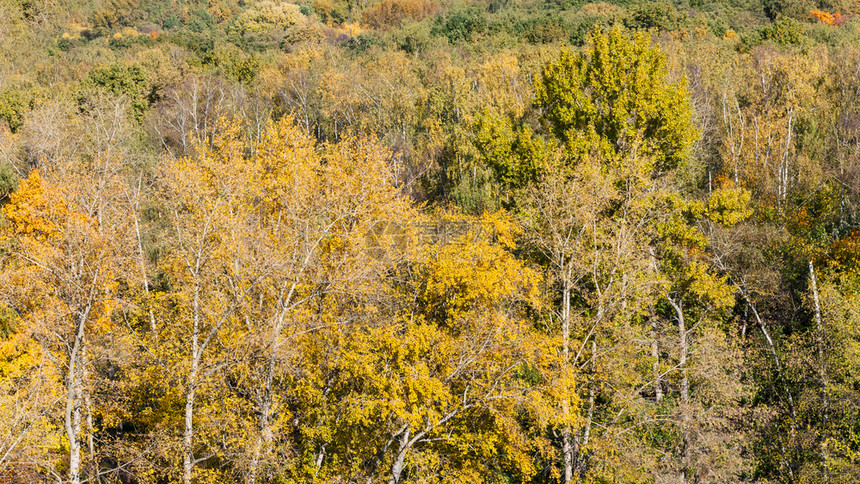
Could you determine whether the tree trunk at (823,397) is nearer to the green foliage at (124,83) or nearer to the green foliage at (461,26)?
the green foliage at (124,83)

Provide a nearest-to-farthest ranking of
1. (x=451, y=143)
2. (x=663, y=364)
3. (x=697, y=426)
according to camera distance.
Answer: (x=697, y=426) < (x=663, y=364) < (x=451, y=143)

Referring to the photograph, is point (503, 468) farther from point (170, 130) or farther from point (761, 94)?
point (170, 130)

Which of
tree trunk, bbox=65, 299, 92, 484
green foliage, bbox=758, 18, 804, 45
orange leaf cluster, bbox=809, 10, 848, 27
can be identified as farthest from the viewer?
orange leaf cluster, bbox=809, 10, 848, 27

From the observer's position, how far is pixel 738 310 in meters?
29.5

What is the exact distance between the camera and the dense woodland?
1595cm

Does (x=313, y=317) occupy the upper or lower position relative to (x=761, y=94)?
lower

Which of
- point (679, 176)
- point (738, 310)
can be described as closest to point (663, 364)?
point (738, 310)

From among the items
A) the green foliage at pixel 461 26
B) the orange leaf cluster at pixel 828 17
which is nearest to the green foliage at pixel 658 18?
the orange leaf cluster at pixel 828 17

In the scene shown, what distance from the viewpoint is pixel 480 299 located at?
19219 mm

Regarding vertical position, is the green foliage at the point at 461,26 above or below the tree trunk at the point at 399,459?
above

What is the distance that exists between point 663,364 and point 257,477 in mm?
14472

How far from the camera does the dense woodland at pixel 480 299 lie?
15953mm

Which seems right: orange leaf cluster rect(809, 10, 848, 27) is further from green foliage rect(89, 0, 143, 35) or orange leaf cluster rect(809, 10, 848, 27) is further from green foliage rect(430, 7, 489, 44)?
green foliage rect(89, 0, 143, 35)

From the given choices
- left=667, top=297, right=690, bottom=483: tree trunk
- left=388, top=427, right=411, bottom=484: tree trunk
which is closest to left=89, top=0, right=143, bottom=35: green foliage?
left=388, top=427, right=411, bottom=484: tree trunk
